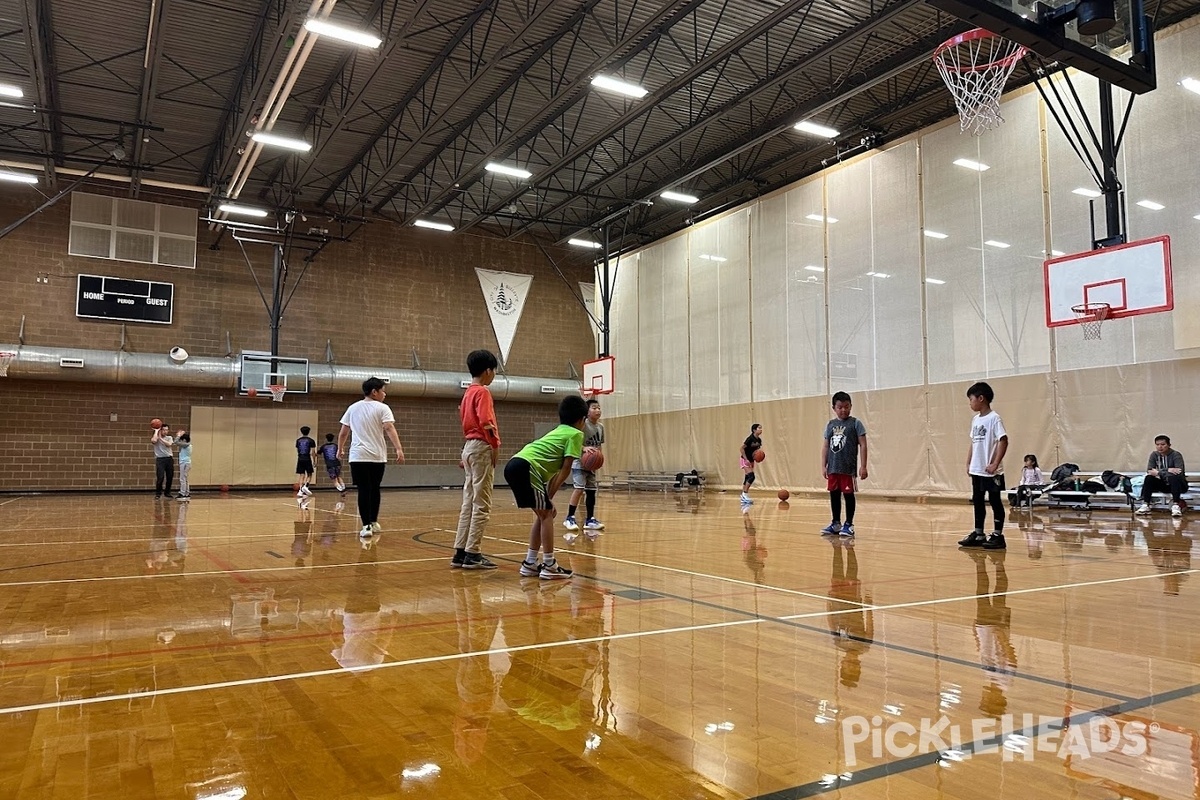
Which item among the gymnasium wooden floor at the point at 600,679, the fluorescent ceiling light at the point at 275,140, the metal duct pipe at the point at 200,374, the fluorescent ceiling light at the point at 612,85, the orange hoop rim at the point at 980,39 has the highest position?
the fluorescent ceiling light at the point at 612,85

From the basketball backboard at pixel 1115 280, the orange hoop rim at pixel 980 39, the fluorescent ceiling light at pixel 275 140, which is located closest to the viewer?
the orange hoop rim at pixel 980 39

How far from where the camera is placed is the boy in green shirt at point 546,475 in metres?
5.37

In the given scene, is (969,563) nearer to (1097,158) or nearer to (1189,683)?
(1189,683)

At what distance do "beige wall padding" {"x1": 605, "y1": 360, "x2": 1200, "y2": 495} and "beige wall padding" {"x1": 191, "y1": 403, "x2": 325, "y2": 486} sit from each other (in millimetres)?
11149

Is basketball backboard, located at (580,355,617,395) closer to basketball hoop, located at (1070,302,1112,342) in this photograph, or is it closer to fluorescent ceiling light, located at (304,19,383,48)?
fluorescent ceiling light, located at (304,19,383,48)

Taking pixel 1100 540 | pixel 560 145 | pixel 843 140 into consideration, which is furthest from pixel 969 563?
pixel 560 145

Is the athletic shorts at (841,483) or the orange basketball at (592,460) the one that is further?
the athletic shorts at (841,483)

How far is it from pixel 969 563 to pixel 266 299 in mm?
20898

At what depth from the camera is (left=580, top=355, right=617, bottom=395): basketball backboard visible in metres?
23.1

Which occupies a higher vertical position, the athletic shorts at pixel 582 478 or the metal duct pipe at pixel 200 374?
the metal duct pipe at pixel 200 374

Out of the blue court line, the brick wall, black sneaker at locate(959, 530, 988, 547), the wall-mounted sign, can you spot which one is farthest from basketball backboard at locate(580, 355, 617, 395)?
the blue court line

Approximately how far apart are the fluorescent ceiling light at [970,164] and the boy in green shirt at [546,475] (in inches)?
519

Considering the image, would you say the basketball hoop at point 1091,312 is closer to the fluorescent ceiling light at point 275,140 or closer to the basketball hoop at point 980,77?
the basketball hoop at point 980,77

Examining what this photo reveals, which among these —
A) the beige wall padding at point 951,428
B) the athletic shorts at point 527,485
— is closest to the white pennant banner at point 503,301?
the beige wall padding at point 951,428
